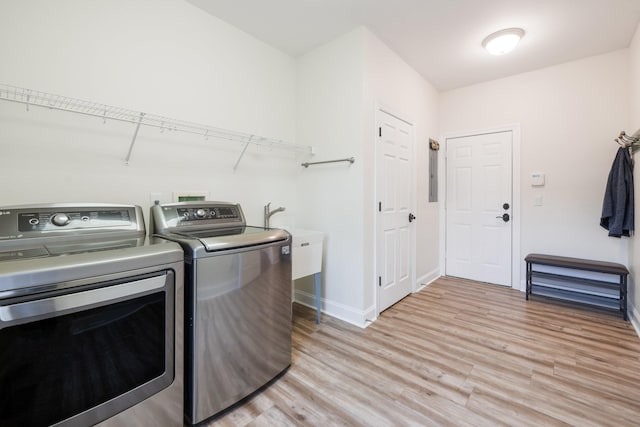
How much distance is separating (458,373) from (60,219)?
7.83ft

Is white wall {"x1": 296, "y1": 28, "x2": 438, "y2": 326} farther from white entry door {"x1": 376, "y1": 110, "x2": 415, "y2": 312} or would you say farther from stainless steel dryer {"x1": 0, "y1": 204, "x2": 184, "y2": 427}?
stainless steel dryer {"x1": 0, "y1": 204, "x2": 184, "y2": 427}

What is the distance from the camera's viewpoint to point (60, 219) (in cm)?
136

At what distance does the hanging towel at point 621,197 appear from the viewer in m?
2.69

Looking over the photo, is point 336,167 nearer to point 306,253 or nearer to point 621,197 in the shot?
point 306,253

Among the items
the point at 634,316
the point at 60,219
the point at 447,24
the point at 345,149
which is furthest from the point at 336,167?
the point at 634,316

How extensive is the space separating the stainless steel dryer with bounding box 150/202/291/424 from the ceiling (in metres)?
1.67

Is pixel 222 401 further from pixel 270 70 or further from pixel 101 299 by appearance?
pixel 270 70

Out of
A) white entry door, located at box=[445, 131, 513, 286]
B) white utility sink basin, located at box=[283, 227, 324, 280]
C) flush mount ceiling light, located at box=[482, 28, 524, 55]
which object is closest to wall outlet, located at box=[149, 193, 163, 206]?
white utility sink basin, located at box=[283, 227, 324, 280]

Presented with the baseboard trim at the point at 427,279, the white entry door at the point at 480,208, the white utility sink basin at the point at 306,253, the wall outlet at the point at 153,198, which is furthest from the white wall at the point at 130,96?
the white entry door at the point at 480,208

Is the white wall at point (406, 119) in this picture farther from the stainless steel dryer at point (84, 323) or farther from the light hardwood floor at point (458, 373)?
the stainless steel dryer at point (84, 323)

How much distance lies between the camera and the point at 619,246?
2.92 m

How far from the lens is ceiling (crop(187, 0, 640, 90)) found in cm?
218

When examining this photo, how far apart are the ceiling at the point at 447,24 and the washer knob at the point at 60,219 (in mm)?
1734

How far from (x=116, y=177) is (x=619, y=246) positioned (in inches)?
176
